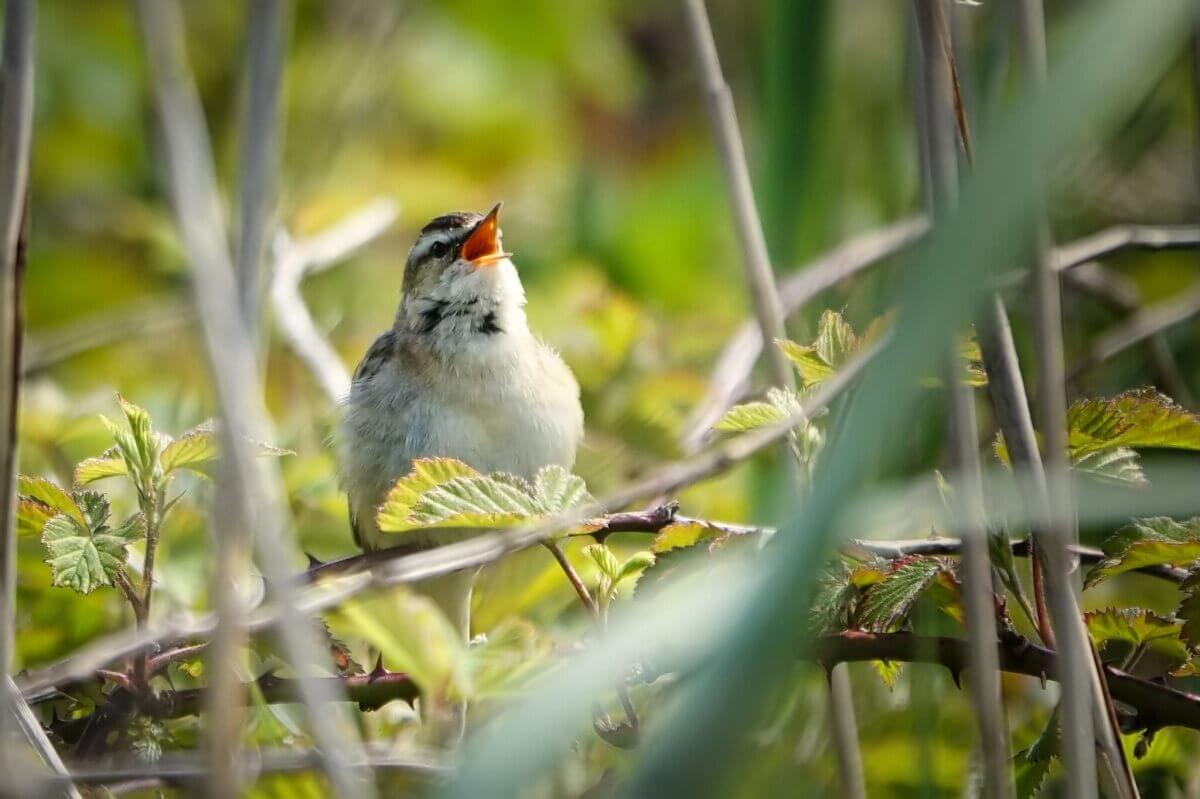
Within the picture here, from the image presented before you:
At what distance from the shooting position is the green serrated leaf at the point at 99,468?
1.62 m

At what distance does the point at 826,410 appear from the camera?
1688mm

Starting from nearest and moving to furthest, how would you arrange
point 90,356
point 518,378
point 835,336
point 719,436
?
point 835,336
point 719,436
point 518,378
point 90,356

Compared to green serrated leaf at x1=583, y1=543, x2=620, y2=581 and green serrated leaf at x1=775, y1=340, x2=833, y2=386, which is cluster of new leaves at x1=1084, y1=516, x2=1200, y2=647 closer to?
green serrated leaf at x1=775, y1=340, x2=833, y2=386

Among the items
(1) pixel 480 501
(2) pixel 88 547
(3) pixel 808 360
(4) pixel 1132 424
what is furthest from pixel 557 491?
(4) pixel 1132 424

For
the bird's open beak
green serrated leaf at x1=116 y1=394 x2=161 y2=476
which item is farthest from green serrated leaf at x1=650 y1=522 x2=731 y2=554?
the bird's open beak

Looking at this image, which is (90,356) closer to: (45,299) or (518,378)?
(45,299)

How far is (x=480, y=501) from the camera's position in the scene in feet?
5.03

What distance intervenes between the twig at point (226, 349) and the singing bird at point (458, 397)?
125 centimetres

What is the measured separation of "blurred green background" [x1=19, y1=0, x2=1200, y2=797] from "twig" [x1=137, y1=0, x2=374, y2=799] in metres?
0.34

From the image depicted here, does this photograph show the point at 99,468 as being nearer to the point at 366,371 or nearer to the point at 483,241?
the point at 366,371

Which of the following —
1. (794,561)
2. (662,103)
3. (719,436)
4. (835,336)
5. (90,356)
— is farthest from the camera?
(662,103)

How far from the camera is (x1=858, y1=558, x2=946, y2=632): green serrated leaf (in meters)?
1.40

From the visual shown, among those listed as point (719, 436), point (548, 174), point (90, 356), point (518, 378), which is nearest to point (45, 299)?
point (90, 356)

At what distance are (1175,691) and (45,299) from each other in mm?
4000
